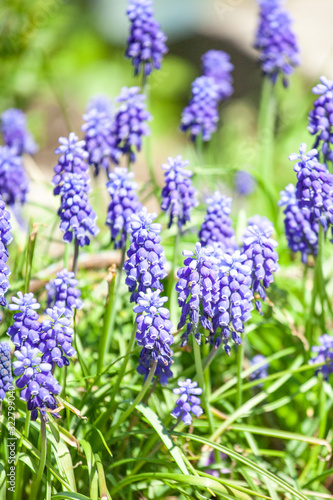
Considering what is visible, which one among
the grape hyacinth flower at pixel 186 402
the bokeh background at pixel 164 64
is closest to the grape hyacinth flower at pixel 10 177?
the grape hyacinth flower at pixel 186 402

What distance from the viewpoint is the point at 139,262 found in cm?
317

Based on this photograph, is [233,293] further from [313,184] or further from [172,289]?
[172,289]

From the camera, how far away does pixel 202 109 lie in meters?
5.14

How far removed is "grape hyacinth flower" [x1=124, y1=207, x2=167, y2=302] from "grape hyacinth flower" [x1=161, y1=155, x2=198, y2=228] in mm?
670

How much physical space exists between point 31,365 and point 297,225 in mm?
2038

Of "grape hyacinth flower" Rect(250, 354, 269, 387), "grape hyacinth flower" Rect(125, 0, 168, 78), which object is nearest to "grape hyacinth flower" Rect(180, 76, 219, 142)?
"grape hyacinth flower" Rect(125, 0, 168, 78)

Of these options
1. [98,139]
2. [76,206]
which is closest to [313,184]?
[76,206]

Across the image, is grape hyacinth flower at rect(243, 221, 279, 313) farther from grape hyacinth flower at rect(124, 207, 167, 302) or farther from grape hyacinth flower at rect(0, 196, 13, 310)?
grape hyacinth flower at rect(0, 196, 13, 310)

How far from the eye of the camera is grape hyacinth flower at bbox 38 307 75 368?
9.64ft

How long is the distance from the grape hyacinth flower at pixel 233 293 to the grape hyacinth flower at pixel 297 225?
40.4 inches

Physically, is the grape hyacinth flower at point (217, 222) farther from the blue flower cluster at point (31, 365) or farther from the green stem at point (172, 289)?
the blue flower cluster at point (31, 365)

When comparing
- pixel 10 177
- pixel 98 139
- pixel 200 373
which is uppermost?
pixel 98 139

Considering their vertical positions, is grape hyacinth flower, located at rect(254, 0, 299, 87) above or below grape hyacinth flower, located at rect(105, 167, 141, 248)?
above

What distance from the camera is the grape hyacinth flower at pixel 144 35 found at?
15.5ft
